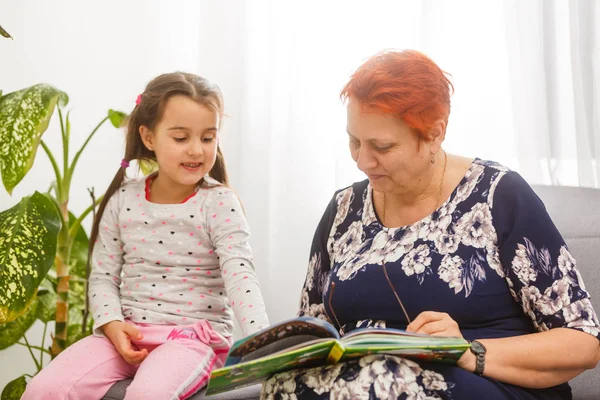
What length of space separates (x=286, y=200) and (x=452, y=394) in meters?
1.45

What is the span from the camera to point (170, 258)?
174cm

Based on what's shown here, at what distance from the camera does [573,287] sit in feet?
4.16

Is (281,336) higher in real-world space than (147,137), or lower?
lower

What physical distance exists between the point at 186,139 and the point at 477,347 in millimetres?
845

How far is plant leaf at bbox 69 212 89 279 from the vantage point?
7.56 feet

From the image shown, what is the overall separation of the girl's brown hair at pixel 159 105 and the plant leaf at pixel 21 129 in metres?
0.21

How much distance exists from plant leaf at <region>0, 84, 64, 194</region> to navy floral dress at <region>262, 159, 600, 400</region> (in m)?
0.84

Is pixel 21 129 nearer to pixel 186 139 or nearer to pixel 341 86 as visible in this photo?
pixel 186 139

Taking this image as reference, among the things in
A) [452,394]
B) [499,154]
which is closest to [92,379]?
[452,394]

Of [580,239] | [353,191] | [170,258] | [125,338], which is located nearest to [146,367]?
[125,338]

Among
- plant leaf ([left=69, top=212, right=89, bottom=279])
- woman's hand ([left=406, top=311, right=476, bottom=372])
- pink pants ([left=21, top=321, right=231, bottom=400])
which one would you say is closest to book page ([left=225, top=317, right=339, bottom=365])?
woman's hand ([left=406, top=311, right=476, bottom=372])

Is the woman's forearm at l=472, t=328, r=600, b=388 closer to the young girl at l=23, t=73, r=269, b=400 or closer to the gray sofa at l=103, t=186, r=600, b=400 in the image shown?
the gray sofa at l=103, t=186, r=600, b=400

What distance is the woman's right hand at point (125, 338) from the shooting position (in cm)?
161

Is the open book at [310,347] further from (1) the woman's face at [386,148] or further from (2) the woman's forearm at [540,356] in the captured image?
(1) the woman's face at [386,148]
